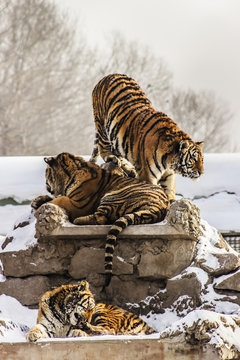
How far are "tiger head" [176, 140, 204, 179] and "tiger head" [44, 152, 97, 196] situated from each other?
0.73 metres

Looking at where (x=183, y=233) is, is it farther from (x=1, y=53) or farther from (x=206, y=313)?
(x=1, y=53)

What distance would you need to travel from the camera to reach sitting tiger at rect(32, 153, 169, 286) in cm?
972

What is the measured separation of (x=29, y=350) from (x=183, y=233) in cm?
212

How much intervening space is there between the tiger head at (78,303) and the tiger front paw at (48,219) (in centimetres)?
81

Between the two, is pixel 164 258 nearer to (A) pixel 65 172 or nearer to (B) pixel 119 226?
(B) pixel 119 226

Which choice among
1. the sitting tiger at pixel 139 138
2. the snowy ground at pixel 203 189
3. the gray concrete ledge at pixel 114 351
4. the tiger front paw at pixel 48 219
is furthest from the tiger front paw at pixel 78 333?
the snowy ground at pixel 203 189

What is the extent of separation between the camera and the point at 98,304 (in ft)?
30.7

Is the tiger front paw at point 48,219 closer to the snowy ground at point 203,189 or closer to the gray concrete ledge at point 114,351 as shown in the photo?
the gray concrete ledge at point 114,351

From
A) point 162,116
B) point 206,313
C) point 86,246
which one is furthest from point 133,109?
point 206,313

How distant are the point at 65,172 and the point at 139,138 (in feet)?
2.28

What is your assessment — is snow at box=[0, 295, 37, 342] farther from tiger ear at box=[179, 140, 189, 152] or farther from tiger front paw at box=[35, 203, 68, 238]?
tiger ear at box=[179, 140, 189, 152]

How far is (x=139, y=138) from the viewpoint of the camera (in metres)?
10.5

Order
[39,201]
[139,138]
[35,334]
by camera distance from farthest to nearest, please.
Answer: [139,138]
[39,201]
[35,334]

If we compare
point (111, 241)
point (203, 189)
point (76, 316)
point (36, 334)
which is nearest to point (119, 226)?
point (111, 241)
